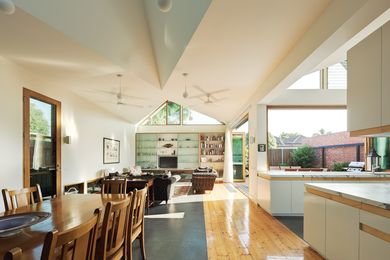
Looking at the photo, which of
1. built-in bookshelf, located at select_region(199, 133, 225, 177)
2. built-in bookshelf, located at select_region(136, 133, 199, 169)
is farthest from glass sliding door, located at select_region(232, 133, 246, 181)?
built-in bookshelf, located at select_region(136, 133, 199, 169)

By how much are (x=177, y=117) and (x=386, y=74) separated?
10.4 m

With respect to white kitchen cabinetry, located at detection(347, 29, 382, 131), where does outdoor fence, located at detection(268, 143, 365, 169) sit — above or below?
below

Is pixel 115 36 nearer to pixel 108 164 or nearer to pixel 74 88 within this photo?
pixel 74 88

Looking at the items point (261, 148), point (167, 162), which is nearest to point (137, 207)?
point (261, 148)

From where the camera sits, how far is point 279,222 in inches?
179

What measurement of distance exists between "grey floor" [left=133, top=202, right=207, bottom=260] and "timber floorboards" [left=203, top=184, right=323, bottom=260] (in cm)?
13

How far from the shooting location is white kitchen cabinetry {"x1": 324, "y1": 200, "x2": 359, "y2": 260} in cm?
229

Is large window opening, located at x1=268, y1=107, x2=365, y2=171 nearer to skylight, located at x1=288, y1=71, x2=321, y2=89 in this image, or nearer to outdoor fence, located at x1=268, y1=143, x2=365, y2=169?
outdoor fence, located at x1=268, y1=143, x2=365, y2=169

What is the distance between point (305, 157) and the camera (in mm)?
7648

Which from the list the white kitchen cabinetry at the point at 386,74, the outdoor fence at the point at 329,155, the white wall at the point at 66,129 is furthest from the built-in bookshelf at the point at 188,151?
the white kitchen cabinetry at the point at 386,74

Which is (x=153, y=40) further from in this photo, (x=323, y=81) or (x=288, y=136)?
(x=288, y=136)

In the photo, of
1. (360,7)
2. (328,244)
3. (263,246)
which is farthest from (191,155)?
(360,7)

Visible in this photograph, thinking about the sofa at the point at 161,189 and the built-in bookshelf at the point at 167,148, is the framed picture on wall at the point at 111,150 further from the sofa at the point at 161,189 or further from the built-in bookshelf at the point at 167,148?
the built-in bookshelf at the point at 167,148

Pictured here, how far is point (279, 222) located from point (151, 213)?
2.53 meters
